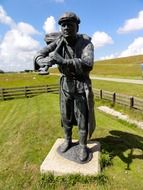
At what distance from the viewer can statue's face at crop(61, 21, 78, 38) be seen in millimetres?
4578

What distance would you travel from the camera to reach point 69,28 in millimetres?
4598

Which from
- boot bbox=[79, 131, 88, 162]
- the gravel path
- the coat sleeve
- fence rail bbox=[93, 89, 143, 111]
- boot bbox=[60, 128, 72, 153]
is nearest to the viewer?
the coat sleeve

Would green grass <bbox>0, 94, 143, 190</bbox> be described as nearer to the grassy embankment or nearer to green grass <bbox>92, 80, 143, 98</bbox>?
the grassy embankment

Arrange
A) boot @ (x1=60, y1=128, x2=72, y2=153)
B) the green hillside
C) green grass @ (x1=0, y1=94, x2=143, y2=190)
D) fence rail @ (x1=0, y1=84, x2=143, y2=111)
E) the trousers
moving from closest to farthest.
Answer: green grass @ (x1=0, y1=94, x2=143, y2=190) < the trousers < boot @ (x1=60, y1=128, x2=72, y2=153) < fence rail @ (x1=0, y1=84, x2=143, y2=111) < the green hillside

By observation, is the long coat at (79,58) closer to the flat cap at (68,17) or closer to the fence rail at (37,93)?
the flat cap at (68,17)

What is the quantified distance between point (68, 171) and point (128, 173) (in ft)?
4.18

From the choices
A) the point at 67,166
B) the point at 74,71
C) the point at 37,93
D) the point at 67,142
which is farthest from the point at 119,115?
the point at 37,93

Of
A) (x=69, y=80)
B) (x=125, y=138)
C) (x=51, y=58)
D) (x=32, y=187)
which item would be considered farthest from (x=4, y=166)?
(x=125, y=138)

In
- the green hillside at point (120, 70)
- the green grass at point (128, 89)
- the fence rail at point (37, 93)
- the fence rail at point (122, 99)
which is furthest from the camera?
the green hillside at point (120, 70)

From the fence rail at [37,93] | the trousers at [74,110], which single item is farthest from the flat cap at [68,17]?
the fence rail at [37,93]

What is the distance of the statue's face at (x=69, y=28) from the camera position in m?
4.58

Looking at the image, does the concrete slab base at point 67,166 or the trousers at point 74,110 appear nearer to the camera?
the concrete slab base at point 67,166

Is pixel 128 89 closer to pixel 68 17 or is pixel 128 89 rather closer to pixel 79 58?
pixel 79 58

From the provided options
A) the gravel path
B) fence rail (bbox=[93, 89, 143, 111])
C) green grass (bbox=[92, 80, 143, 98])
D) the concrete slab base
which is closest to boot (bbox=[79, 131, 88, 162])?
the concrete slab base
